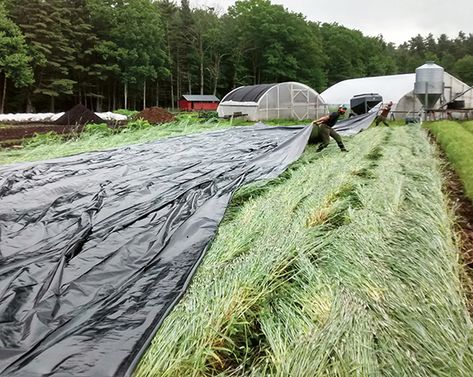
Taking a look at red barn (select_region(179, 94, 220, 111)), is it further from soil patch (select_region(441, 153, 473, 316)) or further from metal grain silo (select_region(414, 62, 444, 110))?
soil patch (select_region(441, 153, 473, 316))

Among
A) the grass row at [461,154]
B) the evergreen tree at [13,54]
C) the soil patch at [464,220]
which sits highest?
the evergreen tree at [13,54]

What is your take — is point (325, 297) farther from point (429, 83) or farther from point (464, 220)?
point (429, 83)

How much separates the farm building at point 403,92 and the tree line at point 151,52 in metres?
15.1

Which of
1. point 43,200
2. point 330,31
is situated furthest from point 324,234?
point 330,31

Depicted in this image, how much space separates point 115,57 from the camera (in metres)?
35.1

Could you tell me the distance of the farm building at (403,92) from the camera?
75.6ft

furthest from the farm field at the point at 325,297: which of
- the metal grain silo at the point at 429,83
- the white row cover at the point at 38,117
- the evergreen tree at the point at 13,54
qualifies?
the evergreen tree at the point at 13,54

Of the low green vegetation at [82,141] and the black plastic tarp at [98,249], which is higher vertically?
the low green vegetation at [82,141]

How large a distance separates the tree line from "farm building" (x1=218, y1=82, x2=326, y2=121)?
1495 centimetres

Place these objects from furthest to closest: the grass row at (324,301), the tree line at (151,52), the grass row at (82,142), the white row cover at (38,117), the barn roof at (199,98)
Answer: the barn roof at (199,98) < the tree line at (151,52) < the white row cover at (38,117) < the grass row at (82,142) < the grass row at (324,301)

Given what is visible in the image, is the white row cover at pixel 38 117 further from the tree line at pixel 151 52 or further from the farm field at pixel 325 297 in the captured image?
the farm field at pixel 325 297

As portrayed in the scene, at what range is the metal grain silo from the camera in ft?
71.2

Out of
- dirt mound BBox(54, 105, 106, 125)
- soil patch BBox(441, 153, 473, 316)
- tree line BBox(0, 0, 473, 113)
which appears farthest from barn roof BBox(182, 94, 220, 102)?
soil patch BBox(441, 153, 473, 316)

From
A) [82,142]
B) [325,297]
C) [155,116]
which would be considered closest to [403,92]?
[155,116]
